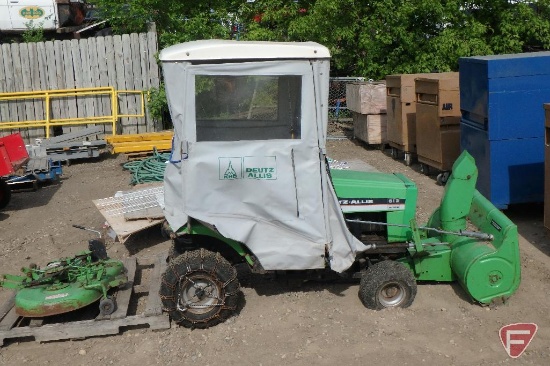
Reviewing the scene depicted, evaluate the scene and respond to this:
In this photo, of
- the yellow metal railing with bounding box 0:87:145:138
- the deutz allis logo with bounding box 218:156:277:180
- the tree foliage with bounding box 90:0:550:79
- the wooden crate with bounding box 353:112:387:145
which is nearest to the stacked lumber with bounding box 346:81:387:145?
the wooden crate with bounding box 353:112:387:145

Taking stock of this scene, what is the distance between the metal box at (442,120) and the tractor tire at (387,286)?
4.66 meters

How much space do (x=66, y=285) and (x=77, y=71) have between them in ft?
32.2

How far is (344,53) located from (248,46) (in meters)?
10.3

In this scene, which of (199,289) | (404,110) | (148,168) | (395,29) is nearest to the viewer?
(199,289)

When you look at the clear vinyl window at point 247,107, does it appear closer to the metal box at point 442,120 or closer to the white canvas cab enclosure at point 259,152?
the white canvas cab enclosure at point 259,152

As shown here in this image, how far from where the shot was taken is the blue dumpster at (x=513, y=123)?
7.96 metres

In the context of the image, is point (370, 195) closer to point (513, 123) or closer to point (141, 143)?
point (513, 123)

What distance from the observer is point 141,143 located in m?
12.8

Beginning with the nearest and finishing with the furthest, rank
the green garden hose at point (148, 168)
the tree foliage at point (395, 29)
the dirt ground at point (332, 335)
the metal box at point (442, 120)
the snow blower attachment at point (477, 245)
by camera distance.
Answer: the dirt ground at point (332, 335), the snow blower attachment at point (477, 245), the metal box at point (442, 120), the green garden hose at point (148, 168), the tree foliage at point (395, 29)

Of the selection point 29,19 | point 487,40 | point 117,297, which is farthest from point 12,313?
point 29,19

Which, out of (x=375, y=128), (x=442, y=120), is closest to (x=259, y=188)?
(x=442, y=120)

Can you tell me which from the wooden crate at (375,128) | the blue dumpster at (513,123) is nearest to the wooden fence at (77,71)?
the wooden crate at (375,128)

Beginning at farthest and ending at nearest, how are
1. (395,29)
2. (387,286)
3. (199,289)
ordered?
1. (395,29)
2. (387,286)
3. (199,289)

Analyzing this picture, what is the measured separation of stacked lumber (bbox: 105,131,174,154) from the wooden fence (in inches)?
67.7
